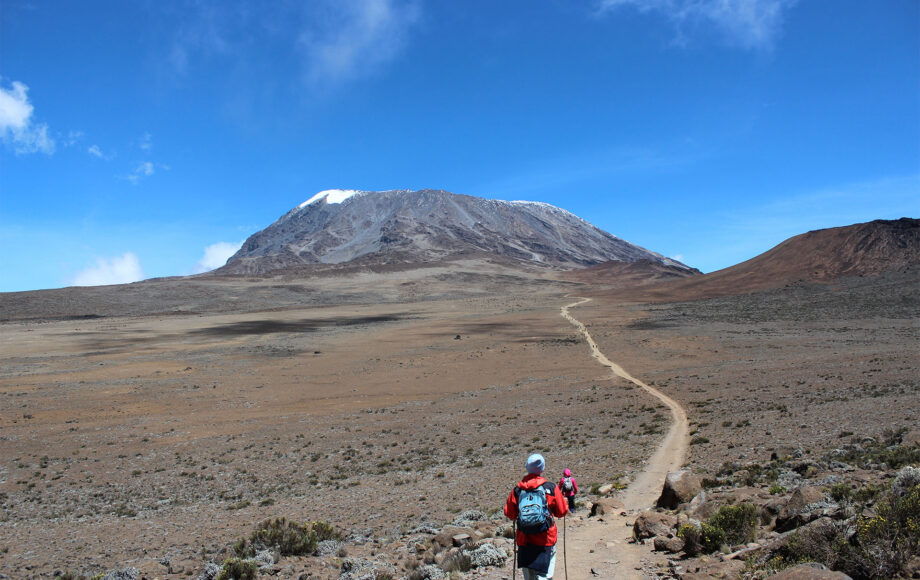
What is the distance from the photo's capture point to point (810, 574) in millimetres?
4262

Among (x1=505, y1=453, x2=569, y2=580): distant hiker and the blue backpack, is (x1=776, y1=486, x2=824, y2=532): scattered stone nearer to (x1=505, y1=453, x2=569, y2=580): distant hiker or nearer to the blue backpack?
(x1=505, y1=453, x2=569, y2=580): distant hiker

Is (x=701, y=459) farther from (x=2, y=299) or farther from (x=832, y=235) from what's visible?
(x=2, y=299)

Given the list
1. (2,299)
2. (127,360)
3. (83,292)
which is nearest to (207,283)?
(83,292)

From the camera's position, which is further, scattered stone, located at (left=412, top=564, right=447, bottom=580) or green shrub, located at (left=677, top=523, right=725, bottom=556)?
scattered stone, located at (left=412, top=564, right=447, bottom=580)

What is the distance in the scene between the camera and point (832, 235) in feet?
271

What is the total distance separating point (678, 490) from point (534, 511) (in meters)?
4.52

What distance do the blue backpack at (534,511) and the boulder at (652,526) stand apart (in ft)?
9.11

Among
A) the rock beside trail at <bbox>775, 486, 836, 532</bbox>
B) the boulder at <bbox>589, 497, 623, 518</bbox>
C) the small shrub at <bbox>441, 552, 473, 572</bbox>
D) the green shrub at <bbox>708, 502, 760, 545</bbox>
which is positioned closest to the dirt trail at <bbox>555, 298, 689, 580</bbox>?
the boulder at <bbox>589, 497, 623, 518</bbox>

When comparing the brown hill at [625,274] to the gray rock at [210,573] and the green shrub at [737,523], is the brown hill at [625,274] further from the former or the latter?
the gray rock at [210,573]

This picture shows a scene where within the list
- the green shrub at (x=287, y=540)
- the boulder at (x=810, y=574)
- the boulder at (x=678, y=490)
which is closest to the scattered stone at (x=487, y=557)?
the green shrub at (x=287, y=540)

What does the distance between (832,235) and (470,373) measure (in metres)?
78.3

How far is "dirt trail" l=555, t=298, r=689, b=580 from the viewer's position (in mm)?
6352

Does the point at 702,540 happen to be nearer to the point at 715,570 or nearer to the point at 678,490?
the point at 715,570

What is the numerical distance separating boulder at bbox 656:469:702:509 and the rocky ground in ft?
2.92
